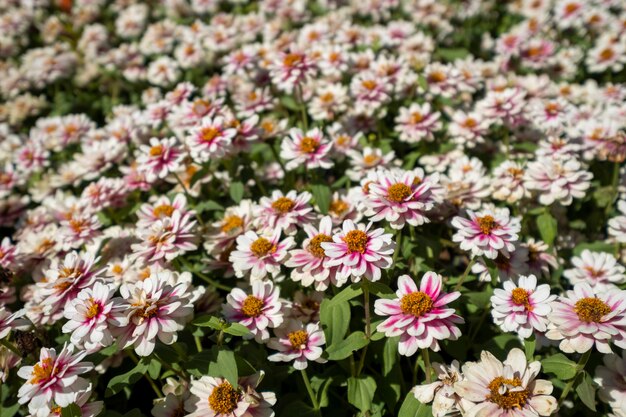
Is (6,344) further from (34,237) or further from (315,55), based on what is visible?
(315,55)

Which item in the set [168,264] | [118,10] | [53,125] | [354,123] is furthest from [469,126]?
[118,10]

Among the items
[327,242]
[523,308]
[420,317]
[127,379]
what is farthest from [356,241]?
[127,379]

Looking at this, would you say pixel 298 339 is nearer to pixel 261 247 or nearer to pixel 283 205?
pixel 261 247

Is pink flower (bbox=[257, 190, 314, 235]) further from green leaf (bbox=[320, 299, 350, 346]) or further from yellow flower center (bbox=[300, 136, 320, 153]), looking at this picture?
green leaf (bbox=[320, 299, 350, 346])

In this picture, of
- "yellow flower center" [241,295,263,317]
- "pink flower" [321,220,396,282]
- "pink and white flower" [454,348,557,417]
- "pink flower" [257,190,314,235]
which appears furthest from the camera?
"pink flower" [257,190,314,235]

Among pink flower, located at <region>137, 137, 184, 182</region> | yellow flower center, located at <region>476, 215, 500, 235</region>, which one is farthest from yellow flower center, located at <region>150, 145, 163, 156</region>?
yellow flower center, located at <region>476, 215, 500, 235</region>

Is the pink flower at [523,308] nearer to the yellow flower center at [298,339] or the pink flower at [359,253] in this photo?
the pink flower at [359,253]
